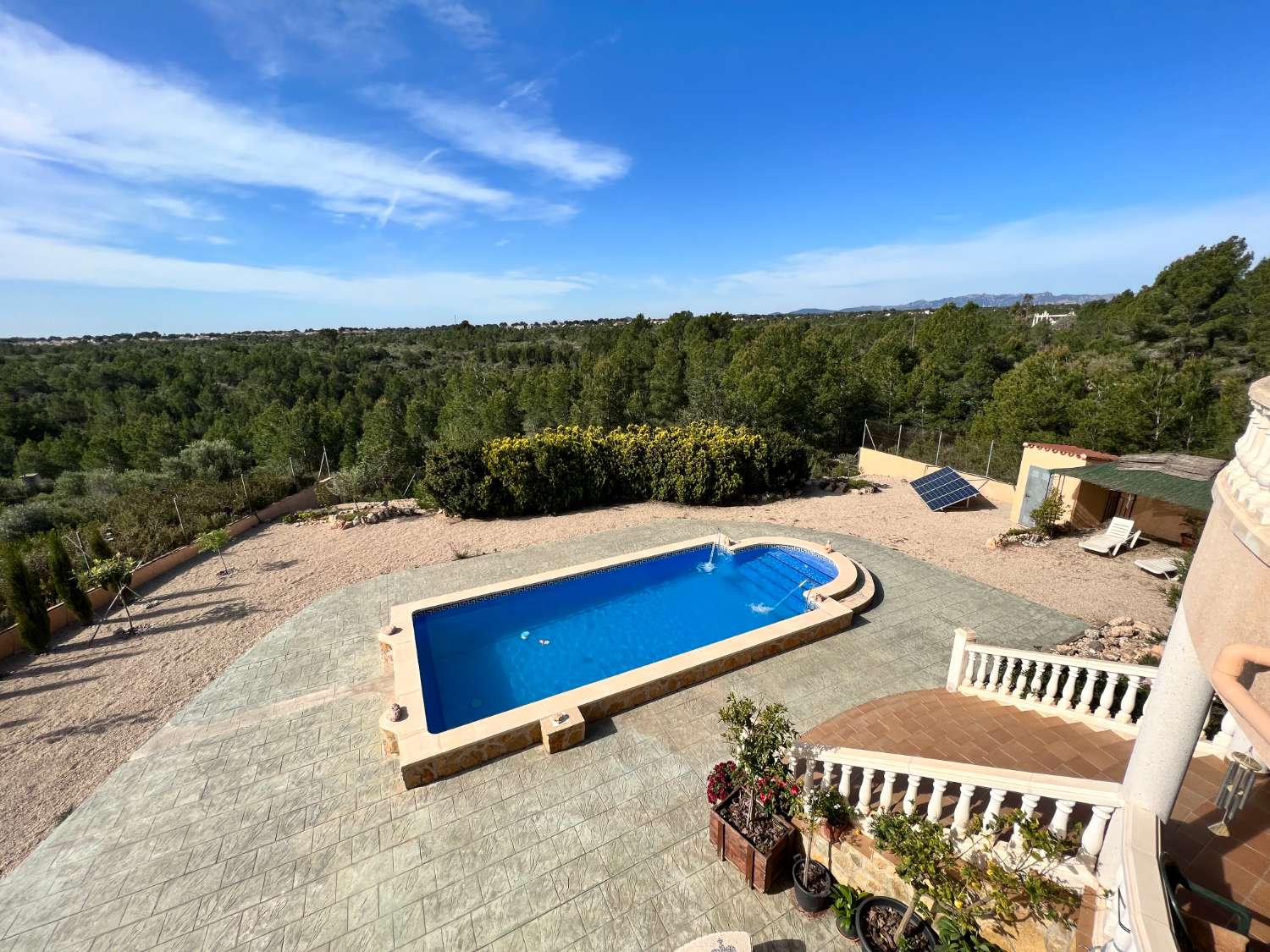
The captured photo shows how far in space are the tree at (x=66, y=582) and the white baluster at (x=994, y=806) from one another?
527 inches

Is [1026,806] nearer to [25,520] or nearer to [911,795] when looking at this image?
[911,795]

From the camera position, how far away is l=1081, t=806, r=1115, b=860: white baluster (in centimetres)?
335

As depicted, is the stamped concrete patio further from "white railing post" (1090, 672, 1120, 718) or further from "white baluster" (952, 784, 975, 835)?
"white railing post" (1090, 672, 1120, 718)

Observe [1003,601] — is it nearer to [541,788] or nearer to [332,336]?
[541,788]

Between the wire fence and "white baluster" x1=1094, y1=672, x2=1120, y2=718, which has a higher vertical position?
"white baluster" x1=1094, y1=672, x2=1120, y2=718

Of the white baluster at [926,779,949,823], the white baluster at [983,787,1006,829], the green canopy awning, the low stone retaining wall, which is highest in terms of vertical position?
the green canopy awning

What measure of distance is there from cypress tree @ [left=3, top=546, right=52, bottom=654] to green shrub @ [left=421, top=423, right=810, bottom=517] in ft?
24.3

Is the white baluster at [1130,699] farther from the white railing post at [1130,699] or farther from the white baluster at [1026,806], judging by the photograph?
the white baluster at [1026,806]

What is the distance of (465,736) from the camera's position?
606 cm

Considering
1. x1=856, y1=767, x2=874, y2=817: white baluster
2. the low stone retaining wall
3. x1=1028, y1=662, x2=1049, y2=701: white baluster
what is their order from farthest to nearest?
the low stone retaining wall → x1=1028, y1=662, x2=1049, y2=701: white baluster → x1=856, y1=767, x2=874, y2=817: white baluster

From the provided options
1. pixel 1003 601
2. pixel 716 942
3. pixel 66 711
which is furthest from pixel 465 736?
pixel 1003 601

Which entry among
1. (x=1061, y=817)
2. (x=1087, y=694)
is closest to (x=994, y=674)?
(x=1087, y=694)

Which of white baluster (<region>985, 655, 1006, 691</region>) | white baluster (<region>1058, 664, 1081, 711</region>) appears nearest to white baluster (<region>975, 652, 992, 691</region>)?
white baluster (<region>985, 655, 1006, 691</region>)

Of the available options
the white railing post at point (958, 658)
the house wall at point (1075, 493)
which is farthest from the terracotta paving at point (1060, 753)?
the house wall at point (1075, 493)
